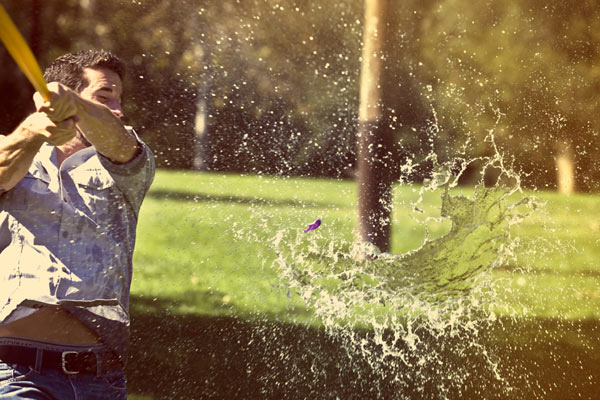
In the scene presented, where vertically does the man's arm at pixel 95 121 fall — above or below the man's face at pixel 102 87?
below

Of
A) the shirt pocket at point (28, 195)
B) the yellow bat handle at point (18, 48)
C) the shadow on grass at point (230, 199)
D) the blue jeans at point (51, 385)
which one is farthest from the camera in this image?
the shadow on grass at point (230, 199)

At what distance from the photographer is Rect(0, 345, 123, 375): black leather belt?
119 centimetres

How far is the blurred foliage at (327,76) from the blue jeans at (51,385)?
120 inches

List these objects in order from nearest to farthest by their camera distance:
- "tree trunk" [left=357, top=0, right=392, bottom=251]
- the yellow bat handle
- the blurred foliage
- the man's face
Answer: the yellow bat handle < the man's face < "tree trunk" [left=357, top=0, right=392, bottom=251] < the blurred foliage

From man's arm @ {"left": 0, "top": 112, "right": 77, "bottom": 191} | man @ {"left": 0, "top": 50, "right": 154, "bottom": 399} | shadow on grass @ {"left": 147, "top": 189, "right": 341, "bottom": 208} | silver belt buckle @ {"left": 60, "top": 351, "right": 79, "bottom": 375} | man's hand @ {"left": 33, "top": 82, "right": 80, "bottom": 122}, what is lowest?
shadow on grass @ {"left": 147, "top": 189, "right": 341, "bottom": 208}

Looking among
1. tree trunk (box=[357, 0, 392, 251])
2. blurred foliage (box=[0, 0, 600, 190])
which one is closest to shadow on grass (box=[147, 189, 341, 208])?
blurred foliage (box=[0, 0, 600, 190])

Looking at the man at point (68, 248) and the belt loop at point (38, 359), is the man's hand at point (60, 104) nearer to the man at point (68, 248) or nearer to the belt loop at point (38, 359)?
the man at point (68, 248)

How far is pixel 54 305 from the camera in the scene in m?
1.26

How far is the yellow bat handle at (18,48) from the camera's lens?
934 millimetres

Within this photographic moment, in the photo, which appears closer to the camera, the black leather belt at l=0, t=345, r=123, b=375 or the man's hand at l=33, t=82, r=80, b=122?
the man's hand at l=33, t=82, r=80, b=122

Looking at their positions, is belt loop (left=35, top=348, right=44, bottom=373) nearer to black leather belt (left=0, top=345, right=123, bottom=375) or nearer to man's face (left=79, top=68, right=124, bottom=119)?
black leather belt (left=0, top=345, right=123, bottom=375)

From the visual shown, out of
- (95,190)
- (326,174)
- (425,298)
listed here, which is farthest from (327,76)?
(95,190)

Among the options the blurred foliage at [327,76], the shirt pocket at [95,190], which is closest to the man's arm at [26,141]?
the shirt pocket at [95,190]

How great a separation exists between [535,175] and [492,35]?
2184 mm
